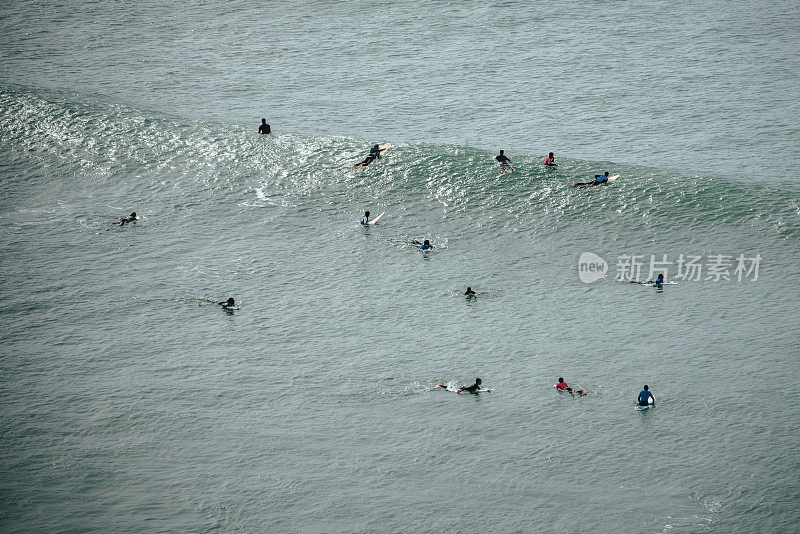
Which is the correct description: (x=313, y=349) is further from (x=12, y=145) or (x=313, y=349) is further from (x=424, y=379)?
(x=12, y=145)

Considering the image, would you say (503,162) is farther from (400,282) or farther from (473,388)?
(473,388)

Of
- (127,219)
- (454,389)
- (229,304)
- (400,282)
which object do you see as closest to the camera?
(454,389)

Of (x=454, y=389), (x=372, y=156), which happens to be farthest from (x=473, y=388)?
(x=372, y=156)

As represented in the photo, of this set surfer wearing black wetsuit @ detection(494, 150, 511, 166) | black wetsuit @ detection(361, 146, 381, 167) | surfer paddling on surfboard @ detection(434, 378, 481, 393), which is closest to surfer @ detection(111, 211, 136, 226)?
black wetsuit @ detection(361, 146, 381, 167)

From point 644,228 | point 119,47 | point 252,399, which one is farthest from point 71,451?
point 119,47

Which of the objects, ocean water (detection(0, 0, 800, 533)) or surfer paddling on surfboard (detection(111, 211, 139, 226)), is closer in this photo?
ocean water (detection(0, 0, 800, 533))

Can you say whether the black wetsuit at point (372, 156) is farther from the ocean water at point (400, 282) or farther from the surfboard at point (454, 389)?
the surfboard at point (454, 389)

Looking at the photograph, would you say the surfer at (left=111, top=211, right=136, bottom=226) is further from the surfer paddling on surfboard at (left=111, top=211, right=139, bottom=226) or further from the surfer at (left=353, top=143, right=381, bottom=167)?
the surfer at (left=353, top=143, right=381, bottom=167)

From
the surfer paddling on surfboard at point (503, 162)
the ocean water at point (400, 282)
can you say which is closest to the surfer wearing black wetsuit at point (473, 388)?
the ocean water at point (400, 282)
